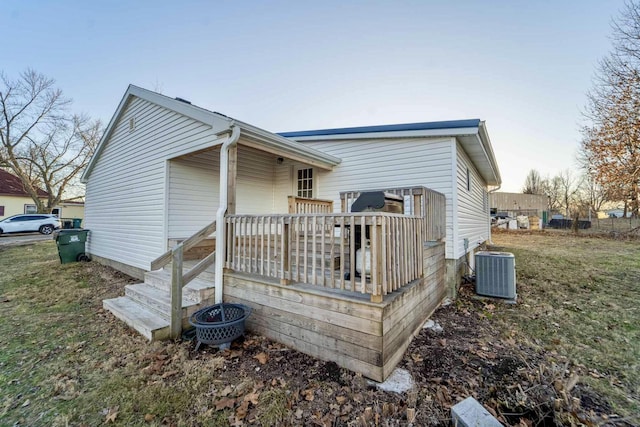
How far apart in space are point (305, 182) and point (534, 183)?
47.4 m

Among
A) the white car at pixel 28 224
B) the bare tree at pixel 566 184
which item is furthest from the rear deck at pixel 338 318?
the bare tree at pixel 566 184

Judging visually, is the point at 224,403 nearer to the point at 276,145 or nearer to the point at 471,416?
the point at 471,416

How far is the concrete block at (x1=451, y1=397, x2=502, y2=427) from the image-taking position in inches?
72.4

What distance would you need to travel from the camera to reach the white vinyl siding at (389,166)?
5539 mm

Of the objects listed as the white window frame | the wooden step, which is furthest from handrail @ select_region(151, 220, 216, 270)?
the white window frame

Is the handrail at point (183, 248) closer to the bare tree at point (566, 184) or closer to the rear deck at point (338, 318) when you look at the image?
the rear deck at point (338, 318)

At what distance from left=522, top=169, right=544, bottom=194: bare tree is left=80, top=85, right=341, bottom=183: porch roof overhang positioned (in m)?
46.5

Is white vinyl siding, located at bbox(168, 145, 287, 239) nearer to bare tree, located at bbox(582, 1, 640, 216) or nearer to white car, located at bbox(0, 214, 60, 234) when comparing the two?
bare tree, located at bbox(582, 1, 640, 216)

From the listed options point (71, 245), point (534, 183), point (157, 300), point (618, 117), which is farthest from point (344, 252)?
point (534, 183)

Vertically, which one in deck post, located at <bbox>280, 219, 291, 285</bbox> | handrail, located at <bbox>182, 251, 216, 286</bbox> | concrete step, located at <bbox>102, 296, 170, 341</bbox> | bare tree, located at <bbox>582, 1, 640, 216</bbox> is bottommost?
concrete step, located at <bbox>102, 296, 170, 341</bbox>

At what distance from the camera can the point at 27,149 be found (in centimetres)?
2014

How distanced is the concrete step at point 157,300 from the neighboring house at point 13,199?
30.7m

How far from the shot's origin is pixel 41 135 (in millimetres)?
20609

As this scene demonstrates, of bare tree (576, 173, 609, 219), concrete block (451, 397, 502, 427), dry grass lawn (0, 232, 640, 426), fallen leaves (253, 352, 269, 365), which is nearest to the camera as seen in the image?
concrete block (451, 397, 502, 427)
